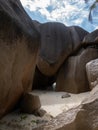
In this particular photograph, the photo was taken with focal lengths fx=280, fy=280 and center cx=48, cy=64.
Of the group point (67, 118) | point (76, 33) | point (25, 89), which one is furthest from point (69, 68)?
point (67, 118)

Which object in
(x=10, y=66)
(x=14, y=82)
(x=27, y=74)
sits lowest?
(x=27, y=74)

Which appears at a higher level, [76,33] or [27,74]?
[27,74]

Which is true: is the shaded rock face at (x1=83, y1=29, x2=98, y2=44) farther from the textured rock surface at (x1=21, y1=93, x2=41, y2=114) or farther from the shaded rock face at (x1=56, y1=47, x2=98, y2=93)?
the textured rock surface at (x1=21, y1=93, x2=41, y2=114)

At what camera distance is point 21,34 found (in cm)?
543

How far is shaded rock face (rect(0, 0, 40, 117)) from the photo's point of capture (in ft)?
16.2

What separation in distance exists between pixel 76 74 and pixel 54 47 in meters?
2.14

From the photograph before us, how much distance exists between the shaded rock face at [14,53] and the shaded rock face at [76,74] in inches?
241

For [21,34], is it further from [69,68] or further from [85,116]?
[69,68]

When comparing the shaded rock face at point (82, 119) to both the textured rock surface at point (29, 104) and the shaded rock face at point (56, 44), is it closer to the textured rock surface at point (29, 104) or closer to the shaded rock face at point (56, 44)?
the textured rock surface at point (29, 104)

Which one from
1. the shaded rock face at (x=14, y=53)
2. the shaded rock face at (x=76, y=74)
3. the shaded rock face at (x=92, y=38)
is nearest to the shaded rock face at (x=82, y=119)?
the shaded rock face at (x=14, y=53)

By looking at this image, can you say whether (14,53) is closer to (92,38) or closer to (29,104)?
(29,104)

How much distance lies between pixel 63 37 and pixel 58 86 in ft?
8.60

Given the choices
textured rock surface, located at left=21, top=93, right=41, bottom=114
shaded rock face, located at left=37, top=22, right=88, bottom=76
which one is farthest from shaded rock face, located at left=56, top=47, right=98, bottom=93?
textured rock surface, located at left=21, top=93, right=41, bottom=114

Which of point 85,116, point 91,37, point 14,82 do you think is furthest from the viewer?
point 91,37
